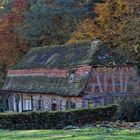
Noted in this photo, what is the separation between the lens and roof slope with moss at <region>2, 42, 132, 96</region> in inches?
1697

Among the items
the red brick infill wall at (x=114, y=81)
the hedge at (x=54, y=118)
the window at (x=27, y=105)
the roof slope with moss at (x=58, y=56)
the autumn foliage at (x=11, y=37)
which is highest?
the autumn foliage at (x=11, y=37)

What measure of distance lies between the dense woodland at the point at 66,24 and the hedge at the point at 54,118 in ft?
51.6

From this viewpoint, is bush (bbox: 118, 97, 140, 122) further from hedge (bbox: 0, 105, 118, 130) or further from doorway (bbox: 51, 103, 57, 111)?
doorway (bbox: 51, 103, 57, 111)

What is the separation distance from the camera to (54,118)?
98.7 ft

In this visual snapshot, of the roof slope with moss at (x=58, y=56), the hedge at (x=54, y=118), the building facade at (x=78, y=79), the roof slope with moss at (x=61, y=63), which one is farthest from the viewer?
the roof slope with moss at (x=58, y=56)

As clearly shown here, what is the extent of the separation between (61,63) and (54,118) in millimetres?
18376

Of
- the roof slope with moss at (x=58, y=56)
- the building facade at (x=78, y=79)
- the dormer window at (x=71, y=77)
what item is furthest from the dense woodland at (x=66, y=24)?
the dormer window at (x=71, y=77)

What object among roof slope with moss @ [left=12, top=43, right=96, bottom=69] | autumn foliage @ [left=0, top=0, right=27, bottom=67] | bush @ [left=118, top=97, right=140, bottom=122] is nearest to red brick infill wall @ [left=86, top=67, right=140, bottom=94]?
roof slope with moss @ [left=12, top=43, right=96, bottom=69]

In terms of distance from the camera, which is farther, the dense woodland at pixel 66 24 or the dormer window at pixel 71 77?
the dense woodland at pixel 66 24

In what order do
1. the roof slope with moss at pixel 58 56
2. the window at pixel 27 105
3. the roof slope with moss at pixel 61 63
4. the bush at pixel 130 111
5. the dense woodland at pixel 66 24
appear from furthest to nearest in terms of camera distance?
the window at pixel 27 105 < the dense woodland at pixel 66 24 < the roof slope with moss at pixel 58 56 < the roof slope with moss at pixel 61 63 < the bush at pixel 130 111

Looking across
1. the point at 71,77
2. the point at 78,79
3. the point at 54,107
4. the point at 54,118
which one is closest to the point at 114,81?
the point at 78,79

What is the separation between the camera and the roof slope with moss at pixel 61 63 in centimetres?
4309

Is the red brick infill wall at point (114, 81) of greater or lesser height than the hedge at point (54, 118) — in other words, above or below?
above

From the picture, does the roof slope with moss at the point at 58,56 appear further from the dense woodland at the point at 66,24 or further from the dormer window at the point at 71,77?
the dense woodland at the point at 66,24
